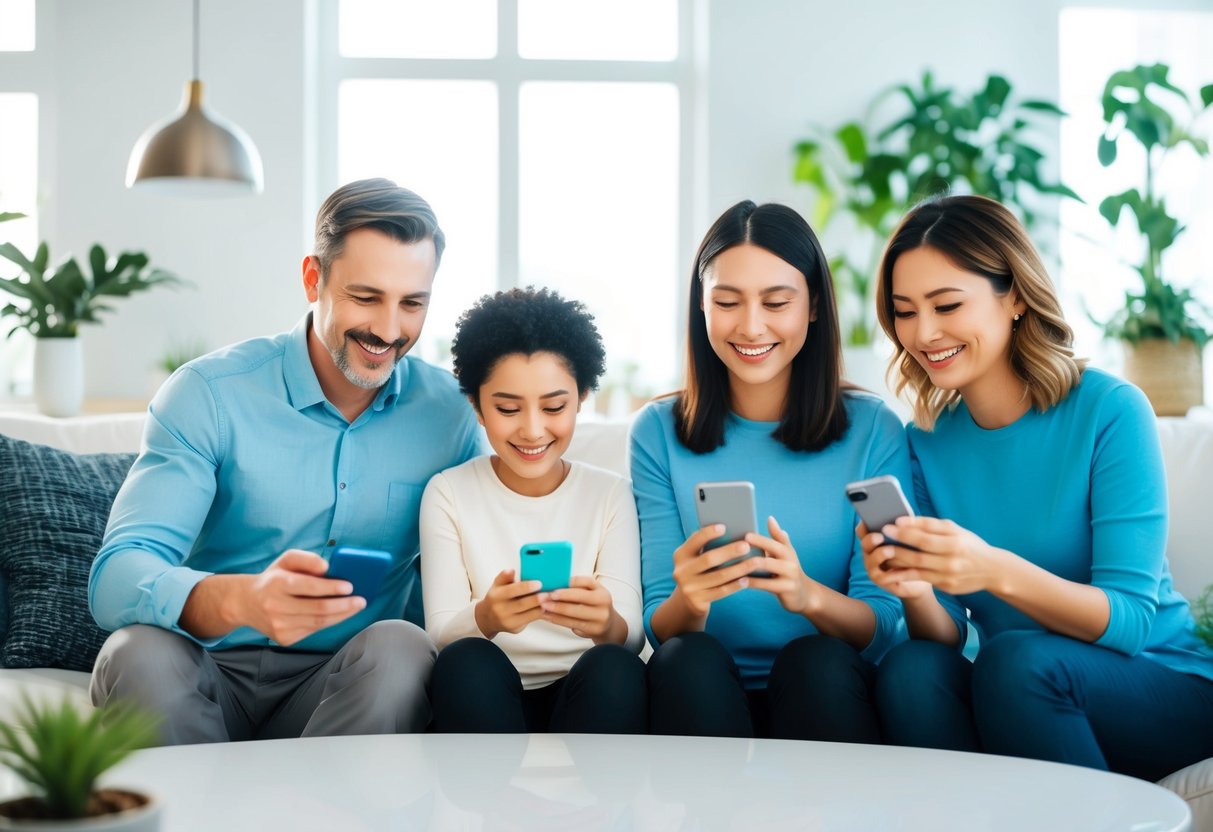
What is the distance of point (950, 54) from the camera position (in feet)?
14.3

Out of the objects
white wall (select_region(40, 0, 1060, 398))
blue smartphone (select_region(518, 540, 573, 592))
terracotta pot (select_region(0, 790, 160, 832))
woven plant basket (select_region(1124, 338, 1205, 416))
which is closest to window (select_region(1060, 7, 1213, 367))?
white wall (select_region(40, 0, 1060, 398))

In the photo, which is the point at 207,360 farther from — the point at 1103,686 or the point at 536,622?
the point at 1103,686

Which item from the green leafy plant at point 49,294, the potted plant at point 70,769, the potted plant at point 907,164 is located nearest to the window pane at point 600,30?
the potted plant at point 907,164

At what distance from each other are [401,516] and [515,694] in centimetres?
44

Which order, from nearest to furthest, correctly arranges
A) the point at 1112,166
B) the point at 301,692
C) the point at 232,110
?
1. the point at 301,692
2. the point at 232,110
3. the point at 1112,166

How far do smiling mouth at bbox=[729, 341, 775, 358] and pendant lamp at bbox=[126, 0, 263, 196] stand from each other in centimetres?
184

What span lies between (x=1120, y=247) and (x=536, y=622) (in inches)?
139

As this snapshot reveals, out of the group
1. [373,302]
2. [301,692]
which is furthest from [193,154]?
[301,692]

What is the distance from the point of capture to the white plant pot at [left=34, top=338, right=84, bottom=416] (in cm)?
315

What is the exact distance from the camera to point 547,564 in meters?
1.49

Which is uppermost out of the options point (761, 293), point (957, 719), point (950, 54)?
point (950, 54)

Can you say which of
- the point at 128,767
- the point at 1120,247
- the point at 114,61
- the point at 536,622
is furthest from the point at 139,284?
the point at 1120,247

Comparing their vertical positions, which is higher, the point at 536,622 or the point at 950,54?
the point at 950,54

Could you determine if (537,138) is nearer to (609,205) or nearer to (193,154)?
(609,205)
